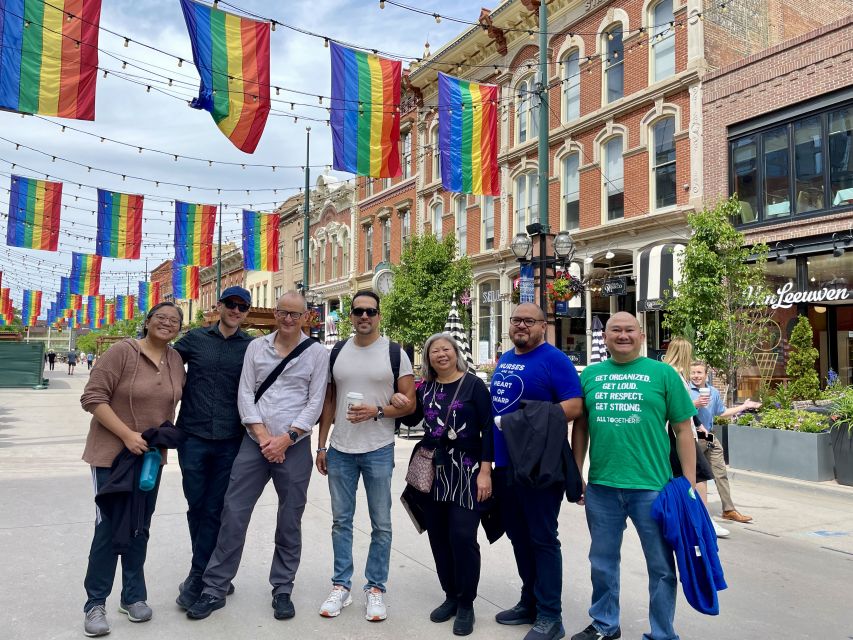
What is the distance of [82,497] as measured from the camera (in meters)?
7.41

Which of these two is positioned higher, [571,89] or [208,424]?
[571,89]

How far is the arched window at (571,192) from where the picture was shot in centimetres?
2083

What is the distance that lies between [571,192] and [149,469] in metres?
18.9

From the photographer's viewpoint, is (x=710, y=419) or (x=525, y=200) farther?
(x=525, y=200)

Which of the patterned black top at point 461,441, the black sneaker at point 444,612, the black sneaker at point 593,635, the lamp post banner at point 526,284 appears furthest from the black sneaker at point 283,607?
the lamp post banner at point 526,284

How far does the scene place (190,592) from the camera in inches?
165

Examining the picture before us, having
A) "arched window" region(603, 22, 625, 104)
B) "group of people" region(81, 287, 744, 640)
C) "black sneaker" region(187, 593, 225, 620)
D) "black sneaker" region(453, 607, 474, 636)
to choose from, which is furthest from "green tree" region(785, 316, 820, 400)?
"black sneaker" region(187, 593, 225, 620)

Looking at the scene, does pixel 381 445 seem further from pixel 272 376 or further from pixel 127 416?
pixel 127 416

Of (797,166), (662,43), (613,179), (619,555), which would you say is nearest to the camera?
(619,555)

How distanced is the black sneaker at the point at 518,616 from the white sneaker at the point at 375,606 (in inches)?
27.4

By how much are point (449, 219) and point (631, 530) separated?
21435 mm

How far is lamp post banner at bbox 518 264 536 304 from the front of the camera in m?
12.6

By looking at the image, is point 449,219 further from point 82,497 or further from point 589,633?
point 589,633

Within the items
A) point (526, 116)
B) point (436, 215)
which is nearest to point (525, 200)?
point (526, 116)
